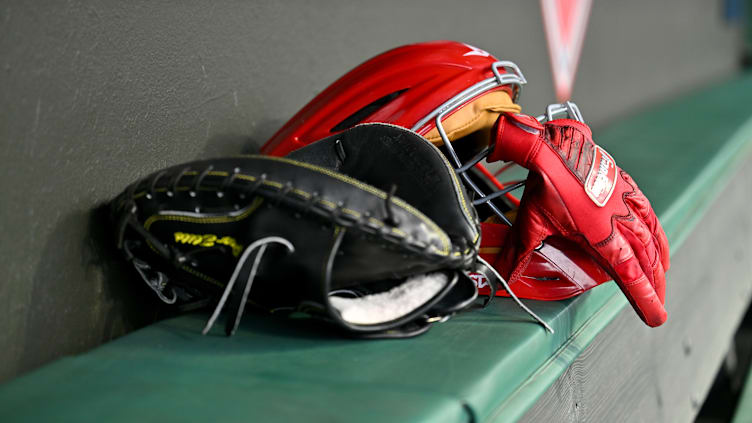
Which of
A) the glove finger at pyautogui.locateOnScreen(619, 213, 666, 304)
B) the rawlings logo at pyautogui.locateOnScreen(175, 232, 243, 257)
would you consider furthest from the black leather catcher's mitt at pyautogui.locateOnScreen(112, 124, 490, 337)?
the glove finger at pyautogui.locateOnScreen(619, 213, 666, 304)

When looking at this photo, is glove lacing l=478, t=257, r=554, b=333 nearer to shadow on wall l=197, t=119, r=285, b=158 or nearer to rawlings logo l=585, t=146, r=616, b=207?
rawlings logo l=585, t=146, r=616, b=207

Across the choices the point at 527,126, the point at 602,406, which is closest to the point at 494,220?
the point at 527,126

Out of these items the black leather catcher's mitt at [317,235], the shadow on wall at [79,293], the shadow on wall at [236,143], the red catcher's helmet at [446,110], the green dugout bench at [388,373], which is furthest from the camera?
the shadow on wall at [236,143]

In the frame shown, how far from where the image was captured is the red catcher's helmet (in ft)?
3.03

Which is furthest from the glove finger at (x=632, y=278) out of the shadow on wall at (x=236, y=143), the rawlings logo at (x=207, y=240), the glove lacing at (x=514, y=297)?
the shadow on wall at (x=236, y=143)

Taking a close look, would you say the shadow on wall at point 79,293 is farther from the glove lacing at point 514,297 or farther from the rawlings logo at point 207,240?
the glove lacing at point 514,297

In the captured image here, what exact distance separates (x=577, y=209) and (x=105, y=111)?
0.62m

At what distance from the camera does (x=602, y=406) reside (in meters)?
1.01

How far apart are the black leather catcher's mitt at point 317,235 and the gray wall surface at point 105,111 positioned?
84 mm

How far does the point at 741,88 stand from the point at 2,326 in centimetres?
435

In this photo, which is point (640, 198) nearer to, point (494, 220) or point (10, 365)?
point (494, 220)

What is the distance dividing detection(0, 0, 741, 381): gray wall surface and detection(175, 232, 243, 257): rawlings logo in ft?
0.54

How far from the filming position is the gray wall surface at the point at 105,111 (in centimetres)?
78

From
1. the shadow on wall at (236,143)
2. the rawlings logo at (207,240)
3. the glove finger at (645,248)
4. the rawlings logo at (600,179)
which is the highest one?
the shadow on wall at (236,143)
